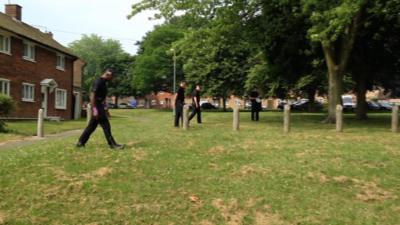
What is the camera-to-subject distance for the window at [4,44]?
1148 inches

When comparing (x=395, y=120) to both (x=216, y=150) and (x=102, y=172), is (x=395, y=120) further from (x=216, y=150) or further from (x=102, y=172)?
Answer: (x=102, y=172)

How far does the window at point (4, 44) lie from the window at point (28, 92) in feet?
9.56

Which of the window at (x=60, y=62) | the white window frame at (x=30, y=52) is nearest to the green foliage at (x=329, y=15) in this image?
the white window frame at (x=30, y=52)

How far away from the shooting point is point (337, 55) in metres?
24.5

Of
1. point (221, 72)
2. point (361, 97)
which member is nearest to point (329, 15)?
point (361, 97)

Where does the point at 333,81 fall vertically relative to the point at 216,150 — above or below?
above

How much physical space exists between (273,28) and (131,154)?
15.4 m

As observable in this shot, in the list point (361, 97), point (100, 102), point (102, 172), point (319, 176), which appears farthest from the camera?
point (361, 97)

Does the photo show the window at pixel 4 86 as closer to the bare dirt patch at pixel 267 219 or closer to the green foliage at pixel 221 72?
the bare dirt patch at pixel 267 219

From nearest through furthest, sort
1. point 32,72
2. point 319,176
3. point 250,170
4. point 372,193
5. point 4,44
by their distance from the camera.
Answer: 1. point 372,193
2. point 319,176
3. point 250,170
4. point 4,44
5. point 32,72

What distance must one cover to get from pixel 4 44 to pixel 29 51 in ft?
10.9

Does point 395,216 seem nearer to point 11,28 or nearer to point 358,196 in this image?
point 358,196

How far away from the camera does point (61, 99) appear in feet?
128

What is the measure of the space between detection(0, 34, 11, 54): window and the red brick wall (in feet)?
0.99
